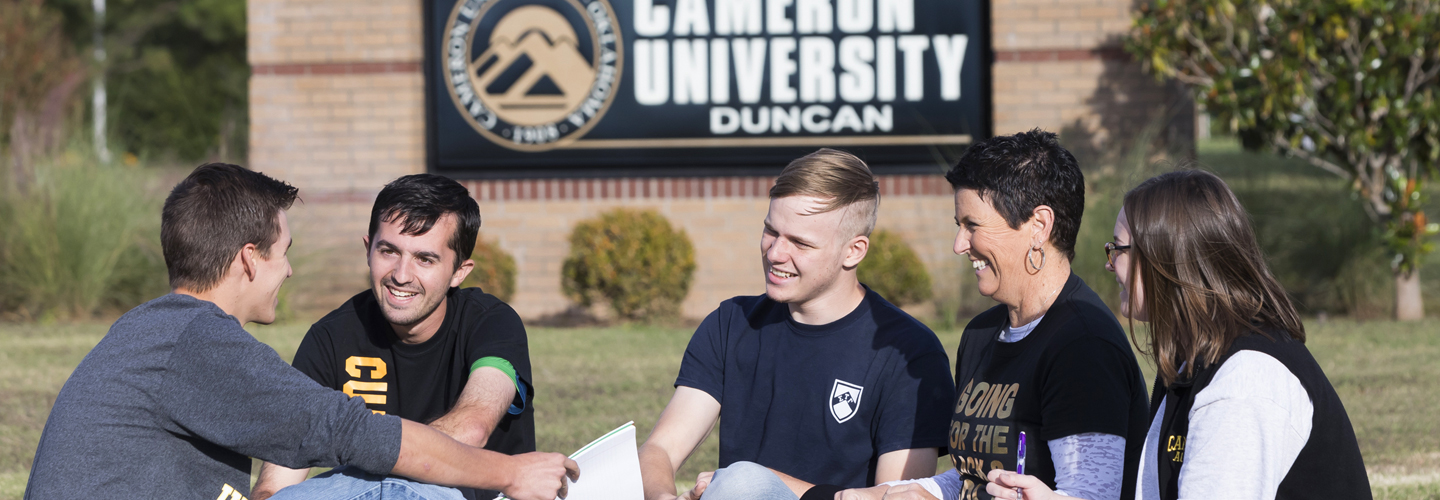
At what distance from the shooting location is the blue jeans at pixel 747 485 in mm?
2578

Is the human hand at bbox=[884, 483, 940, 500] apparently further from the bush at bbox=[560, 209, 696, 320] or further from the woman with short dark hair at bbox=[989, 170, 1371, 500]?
the bush at bbox=[560, 209, 696, 320]

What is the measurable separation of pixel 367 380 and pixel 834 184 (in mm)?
1448

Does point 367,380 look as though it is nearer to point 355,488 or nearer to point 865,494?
point 355,488

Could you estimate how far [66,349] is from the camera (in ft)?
25.4

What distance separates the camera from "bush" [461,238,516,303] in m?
9.18

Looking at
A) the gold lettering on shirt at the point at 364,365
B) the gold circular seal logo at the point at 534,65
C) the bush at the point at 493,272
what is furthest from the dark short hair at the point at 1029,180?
the gold circular seal logo at the point at 534,65

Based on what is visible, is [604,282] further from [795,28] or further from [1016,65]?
[1016,65]

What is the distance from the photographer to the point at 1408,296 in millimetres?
8414

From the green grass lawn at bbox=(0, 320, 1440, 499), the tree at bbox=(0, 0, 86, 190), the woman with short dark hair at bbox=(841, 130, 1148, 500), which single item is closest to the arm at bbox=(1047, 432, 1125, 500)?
the woman with short dark hair at bbox=(841, 130, 1148, 500)

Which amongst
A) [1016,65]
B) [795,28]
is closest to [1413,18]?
[1016,65]

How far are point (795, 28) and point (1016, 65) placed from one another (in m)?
1.84

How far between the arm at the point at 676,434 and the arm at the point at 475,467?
10.6 inches

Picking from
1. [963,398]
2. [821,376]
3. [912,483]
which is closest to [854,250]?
[821,376]

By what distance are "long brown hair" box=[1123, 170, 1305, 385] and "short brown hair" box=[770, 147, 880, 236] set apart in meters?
0.89
